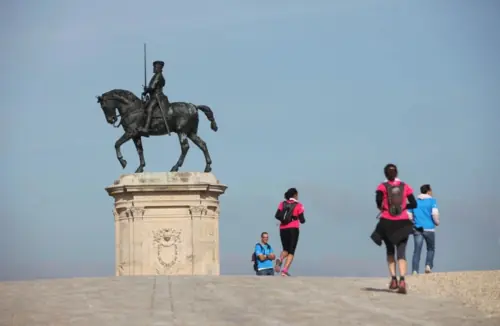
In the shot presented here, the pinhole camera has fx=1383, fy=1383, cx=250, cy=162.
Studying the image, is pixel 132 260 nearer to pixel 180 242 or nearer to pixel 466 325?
pixel 180 242

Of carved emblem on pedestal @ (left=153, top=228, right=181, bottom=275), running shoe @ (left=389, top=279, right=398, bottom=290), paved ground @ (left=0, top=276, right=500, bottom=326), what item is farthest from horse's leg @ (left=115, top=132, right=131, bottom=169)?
running shoe @ (left=389, top=279, right=398, bottom=290)

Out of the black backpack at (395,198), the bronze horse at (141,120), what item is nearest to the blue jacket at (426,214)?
the black backpack at (395,198)

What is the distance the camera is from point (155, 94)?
112 ft

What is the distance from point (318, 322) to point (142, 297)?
3.15 meters

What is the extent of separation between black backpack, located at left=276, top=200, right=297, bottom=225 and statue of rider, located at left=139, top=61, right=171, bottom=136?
10260 millimetres

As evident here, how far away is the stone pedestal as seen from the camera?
33281 mm

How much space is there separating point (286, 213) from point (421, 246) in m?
2.82

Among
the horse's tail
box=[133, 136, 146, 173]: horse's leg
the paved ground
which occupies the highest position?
Answer: the horse's tail

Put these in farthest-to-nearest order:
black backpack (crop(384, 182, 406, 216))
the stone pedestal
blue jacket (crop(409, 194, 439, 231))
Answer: the stone pedestal, blue jacket (crop(409, 194, 439, 231)), black backpack (crop(384, 182, 406, 216))

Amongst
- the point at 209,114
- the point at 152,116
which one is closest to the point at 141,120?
the point at 152,116

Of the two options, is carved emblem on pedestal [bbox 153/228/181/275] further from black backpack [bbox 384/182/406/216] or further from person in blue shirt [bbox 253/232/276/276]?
black backpack [bbox 384/182/406/216]

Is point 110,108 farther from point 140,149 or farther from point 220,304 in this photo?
point 220,304

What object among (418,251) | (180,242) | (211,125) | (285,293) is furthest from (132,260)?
(285,293)

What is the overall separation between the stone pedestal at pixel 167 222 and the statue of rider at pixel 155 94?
1.43m
